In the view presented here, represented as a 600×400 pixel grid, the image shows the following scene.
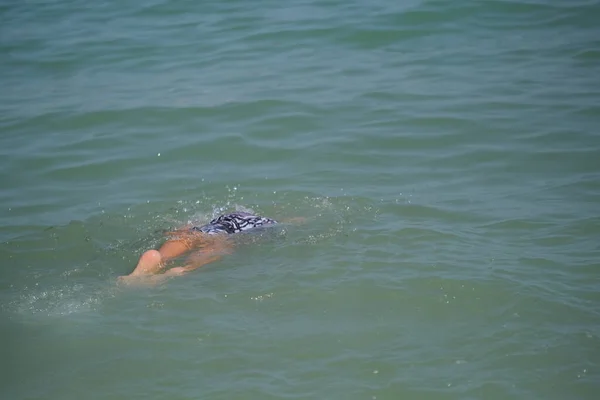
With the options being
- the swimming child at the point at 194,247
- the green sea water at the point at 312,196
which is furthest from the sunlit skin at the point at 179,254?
→ the green sea water at the point at 312,196

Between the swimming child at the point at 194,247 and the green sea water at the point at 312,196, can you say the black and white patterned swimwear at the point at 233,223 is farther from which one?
the green sea water at the point at 312,196

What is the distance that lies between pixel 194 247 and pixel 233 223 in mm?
507

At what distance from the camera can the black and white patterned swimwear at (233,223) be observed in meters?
7.93

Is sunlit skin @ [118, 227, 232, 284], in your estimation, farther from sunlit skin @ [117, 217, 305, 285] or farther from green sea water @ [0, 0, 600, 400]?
green sea water @ [0, 0, 600, 400]

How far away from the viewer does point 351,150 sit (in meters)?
9.84

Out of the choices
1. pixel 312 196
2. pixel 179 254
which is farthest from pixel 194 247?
pixel 312 196

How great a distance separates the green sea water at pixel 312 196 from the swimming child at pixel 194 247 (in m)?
0.17

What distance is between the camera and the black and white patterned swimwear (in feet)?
26.0

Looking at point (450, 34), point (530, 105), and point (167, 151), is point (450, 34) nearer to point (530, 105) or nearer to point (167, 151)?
point (530, 105)

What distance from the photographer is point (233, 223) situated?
26.2 feet

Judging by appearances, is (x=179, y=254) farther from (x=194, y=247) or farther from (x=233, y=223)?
(x=233, y=223)

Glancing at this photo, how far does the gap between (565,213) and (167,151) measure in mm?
5090

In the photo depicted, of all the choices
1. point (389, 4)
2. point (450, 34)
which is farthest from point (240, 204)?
point (389, 4)

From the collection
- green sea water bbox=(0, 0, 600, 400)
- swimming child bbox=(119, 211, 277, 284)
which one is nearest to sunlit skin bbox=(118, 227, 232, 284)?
swimming child bbox=(119, 211, 277, 284)
